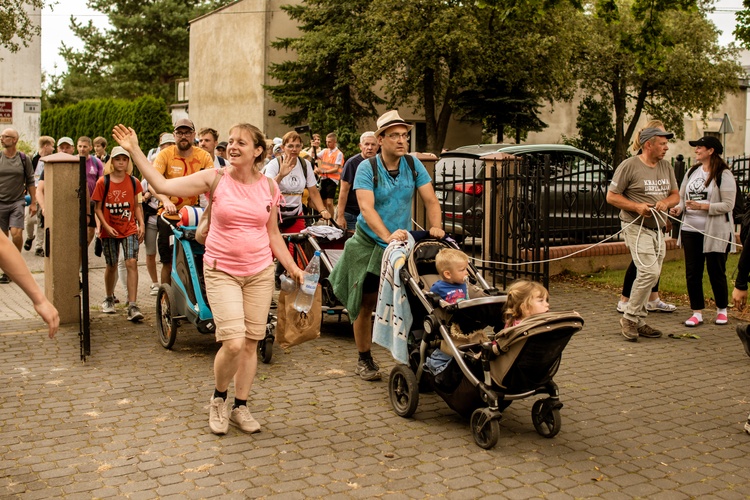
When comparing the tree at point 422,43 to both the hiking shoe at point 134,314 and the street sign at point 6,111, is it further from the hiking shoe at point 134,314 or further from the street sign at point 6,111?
the hiking shoe at point 134,314

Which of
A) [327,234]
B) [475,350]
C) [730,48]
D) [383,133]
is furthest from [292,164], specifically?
[730,48]

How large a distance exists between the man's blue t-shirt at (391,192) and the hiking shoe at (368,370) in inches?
44.6

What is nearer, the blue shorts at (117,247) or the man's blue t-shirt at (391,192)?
the man's blue t-shirt at (391,192)

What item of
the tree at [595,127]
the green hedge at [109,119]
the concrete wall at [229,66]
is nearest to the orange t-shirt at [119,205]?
the green hedge at [109,119]

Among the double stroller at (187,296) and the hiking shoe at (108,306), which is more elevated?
the double stroller at (187,296)

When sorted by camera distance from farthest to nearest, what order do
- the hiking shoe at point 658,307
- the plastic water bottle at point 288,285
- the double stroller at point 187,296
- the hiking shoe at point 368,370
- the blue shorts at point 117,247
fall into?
the hiking shoe at point 658,307
the blue shorts at point 117,247
the double stroller at point 187,296
the hiking shoe at point 368,370
the plastic water bottle at point 288,285

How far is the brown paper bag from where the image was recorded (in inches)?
257

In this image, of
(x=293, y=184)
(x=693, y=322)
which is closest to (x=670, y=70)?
(x=693, y=322)

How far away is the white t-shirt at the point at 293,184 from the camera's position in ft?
33.3

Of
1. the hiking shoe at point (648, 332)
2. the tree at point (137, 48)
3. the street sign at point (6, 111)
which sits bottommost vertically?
the hiking shoe at point (648, 332)

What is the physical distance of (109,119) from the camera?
3441cm

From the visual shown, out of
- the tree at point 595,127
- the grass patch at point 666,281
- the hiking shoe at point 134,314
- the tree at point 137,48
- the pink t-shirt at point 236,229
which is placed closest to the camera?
the pink t-shirt at point 236,229

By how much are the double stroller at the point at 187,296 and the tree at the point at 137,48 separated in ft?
A: 169

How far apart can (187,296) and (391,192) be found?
2.25 metres
